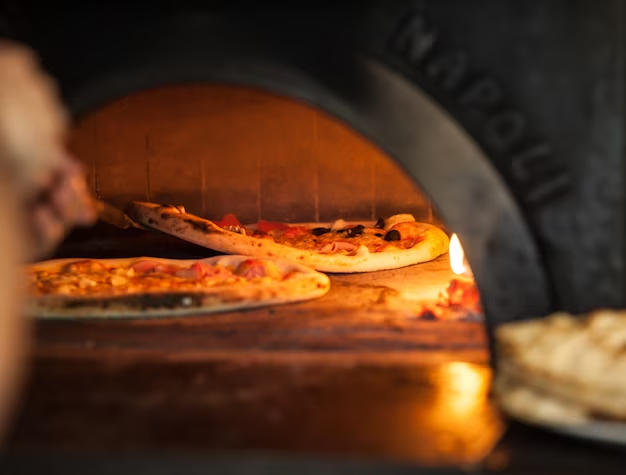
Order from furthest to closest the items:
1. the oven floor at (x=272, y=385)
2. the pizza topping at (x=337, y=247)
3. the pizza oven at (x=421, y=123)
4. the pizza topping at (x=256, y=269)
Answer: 1. the pizza topping at (x=337, y=247)
2. the pizza topping at (x=256, y=269)
3. the pizza oven at (x=421, y=123)
4. the oven floor at (x=272, y=385)

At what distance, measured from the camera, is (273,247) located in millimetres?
3721

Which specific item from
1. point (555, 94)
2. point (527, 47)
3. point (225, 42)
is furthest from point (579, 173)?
point (225, 42)

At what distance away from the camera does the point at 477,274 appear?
2.20 meters

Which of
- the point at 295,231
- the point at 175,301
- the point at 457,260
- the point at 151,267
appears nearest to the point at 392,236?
the point at 295,231

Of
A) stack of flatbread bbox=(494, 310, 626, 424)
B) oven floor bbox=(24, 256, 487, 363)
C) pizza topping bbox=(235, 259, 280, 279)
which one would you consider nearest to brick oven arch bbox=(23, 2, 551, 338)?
stack of flatbread bbox=(494, 310, 626, 424)

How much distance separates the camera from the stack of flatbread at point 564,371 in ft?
5.56

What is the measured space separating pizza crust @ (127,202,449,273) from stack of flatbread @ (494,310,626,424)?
1.78m

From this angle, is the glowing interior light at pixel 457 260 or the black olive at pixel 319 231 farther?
the black olive at pixel 319 231

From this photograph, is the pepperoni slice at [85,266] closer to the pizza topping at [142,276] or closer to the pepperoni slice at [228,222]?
the pizza topping at [142,276]

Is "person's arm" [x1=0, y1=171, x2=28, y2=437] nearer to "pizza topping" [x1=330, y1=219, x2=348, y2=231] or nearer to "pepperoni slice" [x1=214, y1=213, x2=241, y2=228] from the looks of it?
"pepperoni slice" [x1=214, y1=213, x2=241, y2=228]

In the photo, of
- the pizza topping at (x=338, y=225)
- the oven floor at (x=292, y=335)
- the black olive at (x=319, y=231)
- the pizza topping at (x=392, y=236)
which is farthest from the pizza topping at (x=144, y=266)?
the pizza topping at (x=392, y=236)

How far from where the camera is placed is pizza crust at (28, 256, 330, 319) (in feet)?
9.55

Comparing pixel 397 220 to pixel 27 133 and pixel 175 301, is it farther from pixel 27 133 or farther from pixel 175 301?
pixel 27 133

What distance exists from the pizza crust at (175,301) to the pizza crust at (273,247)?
0.44 metres
